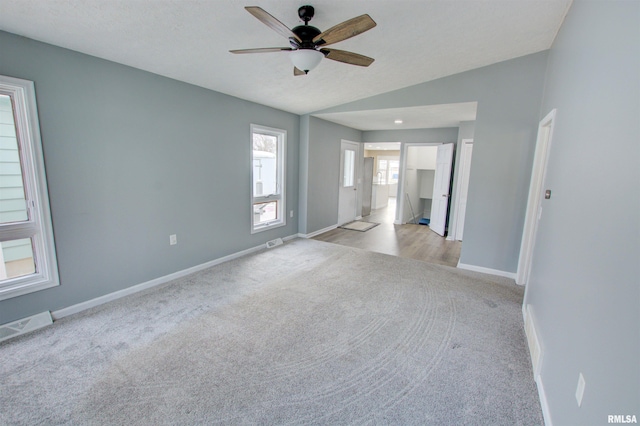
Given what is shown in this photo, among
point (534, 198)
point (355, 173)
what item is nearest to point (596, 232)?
point (534, 198)

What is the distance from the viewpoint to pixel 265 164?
4.82m

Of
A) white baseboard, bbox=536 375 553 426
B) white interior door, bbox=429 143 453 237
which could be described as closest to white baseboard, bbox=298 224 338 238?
white interior door, bbox=429 143 453 237

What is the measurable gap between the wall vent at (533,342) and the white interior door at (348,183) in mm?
4496

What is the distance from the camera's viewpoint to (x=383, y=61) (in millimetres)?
3209

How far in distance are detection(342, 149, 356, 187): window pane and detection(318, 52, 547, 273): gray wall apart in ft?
9.01

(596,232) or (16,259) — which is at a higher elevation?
(596,232)

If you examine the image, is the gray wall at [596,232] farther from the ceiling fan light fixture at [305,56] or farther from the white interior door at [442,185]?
the white interior door at [442,185]

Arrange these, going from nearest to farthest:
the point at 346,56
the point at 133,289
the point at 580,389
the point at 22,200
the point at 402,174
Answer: the point at 580,389 < the point at 346,56 < the point at 22,200 < the point at 133,289 < the point at 402,174

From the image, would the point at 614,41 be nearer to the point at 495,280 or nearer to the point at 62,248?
the point at 495,280

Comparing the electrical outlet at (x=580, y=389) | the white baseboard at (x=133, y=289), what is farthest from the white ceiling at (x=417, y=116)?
the electrical outlet at (x=580, y=389)

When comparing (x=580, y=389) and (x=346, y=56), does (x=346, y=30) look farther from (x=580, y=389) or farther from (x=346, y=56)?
(x=580, y=389)

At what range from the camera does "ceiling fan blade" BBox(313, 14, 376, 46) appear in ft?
5.55

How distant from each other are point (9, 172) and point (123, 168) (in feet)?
2.63

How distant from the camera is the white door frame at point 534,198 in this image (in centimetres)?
312
